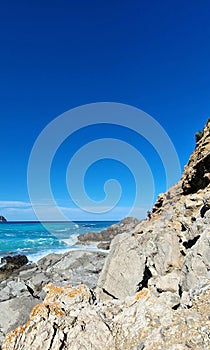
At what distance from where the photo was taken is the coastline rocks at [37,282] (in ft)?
39.3

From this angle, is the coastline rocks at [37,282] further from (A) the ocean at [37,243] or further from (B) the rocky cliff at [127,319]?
(A) the ocean at [37,243]

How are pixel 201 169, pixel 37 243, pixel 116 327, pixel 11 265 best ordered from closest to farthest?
1. pixel 116 327
2. pixel 201 169
3. pixel 11 265
4. pixel 37 243

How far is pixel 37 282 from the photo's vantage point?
20703 mm

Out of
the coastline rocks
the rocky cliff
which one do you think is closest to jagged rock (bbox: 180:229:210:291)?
the rocky cliff

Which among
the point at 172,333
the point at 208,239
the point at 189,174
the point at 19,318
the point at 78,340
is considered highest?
the point at 189,174

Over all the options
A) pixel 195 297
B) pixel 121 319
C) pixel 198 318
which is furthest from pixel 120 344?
pixel 195 297

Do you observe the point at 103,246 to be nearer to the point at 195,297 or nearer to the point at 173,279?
the point at 173,279

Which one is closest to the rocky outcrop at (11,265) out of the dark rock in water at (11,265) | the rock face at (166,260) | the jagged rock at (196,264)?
the dark rock in water at (11,265)

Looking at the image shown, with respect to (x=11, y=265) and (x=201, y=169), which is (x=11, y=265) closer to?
(x=11, y=265)

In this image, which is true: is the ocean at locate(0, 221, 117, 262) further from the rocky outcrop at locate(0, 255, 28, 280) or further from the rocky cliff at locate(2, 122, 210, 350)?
the rocky cliff at locate(2, 122, 210, 350)

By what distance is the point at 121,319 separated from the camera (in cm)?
546

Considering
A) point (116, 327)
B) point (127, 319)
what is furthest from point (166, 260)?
point (116, 327)

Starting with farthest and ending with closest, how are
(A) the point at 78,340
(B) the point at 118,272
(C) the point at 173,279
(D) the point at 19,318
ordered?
(D) the point at 19,318 < (B) the point at 118,272 < (C) the point at 173,279 < (A) the point at 78,340

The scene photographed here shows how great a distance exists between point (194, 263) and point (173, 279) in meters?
1.91
